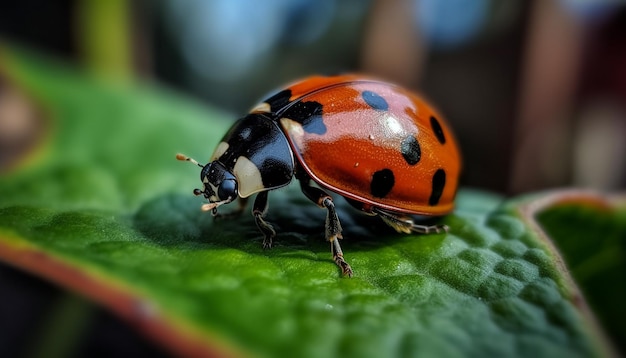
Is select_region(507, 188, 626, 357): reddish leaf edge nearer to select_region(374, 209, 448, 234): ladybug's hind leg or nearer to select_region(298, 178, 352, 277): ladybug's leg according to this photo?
select_region(374, 209, 448, 234): ladybug's hind leg

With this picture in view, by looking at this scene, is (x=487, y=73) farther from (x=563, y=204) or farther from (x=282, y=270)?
(x=282, y=270)

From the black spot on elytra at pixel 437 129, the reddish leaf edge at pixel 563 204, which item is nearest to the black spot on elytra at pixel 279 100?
the black spot on elytra at pixel 437 129

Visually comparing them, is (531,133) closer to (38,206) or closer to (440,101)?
(440,101)

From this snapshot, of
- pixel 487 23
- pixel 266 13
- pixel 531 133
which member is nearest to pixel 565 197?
pixel 531 133

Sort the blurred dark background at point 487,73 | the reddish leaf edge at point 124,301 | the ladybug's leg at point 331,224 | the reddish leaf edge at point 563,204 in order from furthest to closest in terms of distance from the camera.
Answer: the blurred dark background at point 487,73
the ladybug's leg at point 331,224
the reddish leaf edge at point 563,204
the reddish leaf edge at point 124,301

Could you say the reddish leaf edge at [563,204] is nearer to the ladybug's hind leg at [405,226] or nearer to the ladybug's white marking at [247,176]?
the ladybug's hind leg at [405,226]

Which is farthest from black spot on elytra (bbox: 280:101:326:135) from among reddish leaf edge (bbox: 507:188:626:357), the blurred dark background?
the blurred dark background

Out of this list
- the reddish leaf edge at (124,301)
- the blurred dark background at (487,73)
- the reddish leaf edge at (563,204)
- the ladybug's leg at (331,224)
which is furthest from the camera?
the blurred dark background at (487,73)
